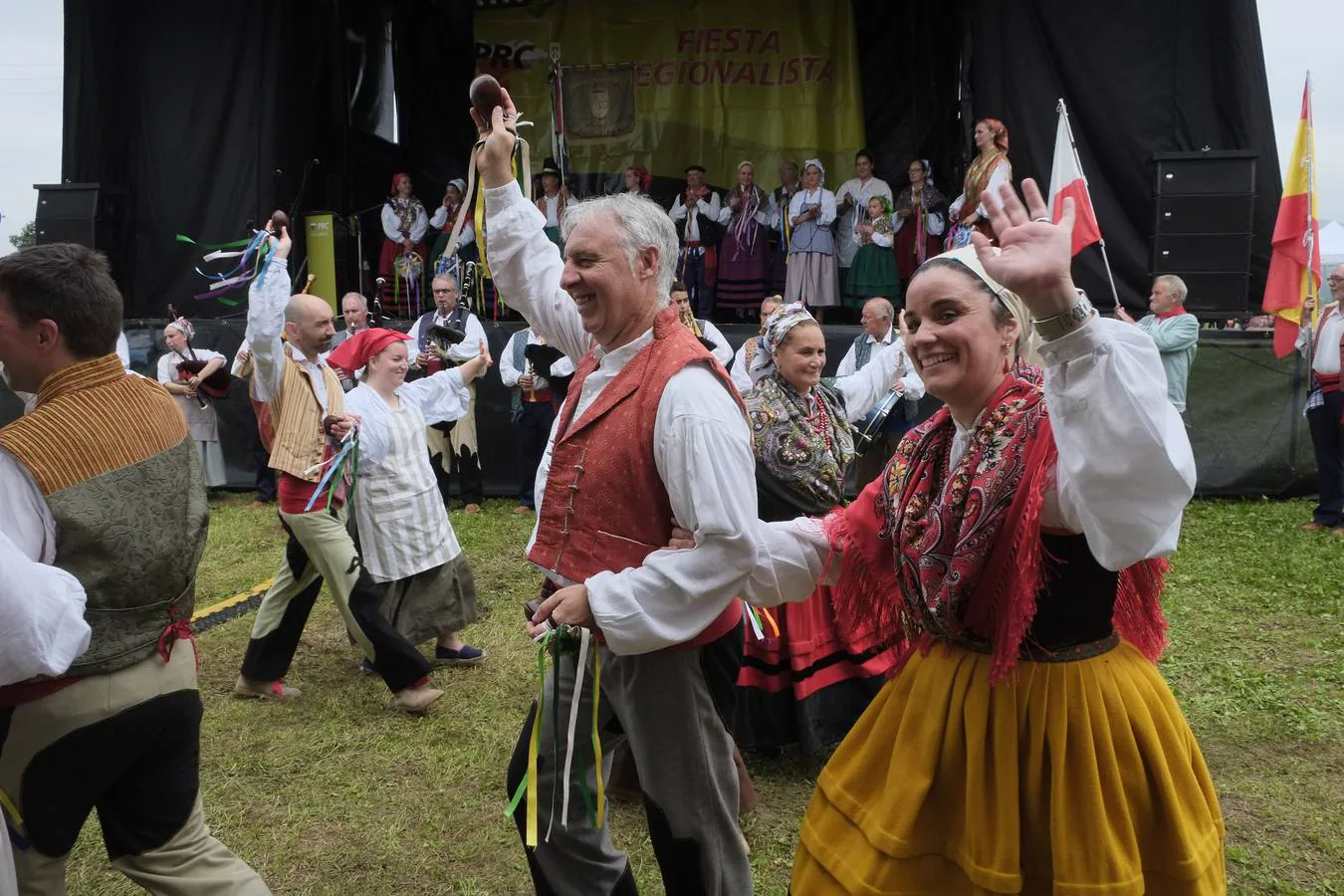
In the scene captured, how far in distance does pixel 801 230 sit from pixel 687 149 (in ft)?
8.96

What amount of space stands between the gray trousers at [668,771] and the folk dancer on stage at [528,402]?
5.94m

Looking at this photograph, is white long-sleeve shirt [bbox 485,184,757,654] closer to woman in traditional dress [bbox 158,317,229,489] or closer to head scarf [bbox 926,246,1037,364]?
head scarf [bbox 926,246,1037,364]

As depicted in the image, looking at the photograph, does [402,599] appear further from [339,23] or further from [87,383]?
[339,23]

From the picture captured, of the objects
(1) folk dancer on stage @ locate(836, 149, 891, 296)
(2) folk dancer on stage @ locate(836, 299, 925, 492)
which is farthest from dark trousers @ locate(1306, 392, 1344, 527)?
(1) folk dancer on stage @ locate(836, 149, 891, 296)

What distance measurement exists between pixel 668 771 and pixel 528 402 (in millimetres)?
6609

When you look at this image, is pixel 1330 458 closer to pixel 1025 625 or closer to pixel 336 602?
pixel 336 602

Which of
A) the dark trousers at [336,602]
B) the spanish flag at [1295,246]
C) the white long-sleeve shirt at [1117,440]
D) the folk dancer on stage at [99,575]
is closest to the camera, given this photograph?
the white long-sleeve shirt at [1117,440]

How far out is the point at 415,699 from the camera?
180 inches

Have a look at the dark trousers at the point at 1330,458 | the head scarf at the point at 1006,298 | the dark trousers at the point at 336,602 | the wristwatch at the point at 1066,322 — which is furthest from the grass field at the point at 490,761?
the wristwatch at the point at 1066,322

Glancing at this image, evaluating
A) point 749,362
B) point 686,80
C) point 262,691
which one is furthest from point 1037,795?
point 686,80

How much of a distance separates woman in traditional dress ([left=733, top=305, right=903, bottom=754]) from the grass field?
0.25m

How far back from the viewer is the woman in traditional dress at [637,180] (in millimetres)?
12734

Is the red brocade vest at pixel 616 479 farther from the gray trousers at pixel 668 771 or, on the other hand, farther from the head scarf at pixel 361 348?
the head scarf at pixel 361 348

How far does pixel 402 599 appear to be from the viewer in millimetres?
4961
